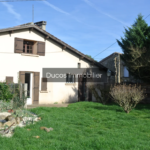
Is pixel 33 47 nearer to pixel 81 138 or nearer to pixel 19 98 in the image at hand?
pixel 19 98

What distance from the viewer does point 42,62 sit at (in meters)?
13.3

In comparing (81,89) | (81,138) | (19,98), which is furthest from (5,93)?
(81,89)

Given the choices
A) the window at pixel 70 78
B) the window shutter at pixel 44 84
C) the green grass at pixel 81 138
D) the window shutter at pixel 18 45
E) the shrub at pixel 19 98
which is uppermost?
the window shutter at pixel 18 45

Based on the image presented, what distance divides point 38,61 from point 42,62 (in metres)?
0.30

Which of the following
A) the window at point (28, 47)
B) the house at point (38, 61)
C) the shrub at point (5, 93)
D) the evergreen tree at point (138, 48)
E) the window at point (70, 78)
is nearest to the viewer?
the shrub at point (5, 93)

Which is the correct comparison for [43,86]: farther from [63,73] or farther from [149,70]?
[149,70]

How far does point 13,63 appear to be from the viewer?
39.7ft

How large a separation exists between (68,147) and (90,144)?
0.54 meters

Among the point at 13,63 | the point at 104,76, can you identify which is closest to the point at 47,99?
the point at 13,63

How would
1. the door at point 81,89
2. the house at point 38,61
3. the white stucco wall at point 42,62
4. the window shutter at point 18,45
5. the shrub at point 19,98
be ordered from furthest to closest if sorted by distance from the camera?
the door at point 81,89
the window shutter at point 18,45
the house at point 38,61
the white stucco wall at point 42,62
the shrub at point 19,98

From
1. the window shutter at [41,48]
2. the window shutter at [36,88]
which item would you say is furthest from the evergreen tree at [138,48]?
the window shutter at [36,88]

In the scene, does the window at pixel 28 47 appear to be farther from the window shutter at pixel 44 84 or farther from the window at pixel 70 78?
the window at pixel 70 78

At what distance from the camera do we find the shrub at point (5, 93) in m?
9.91

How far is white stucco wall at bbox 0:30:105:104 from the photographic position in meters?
11.9
